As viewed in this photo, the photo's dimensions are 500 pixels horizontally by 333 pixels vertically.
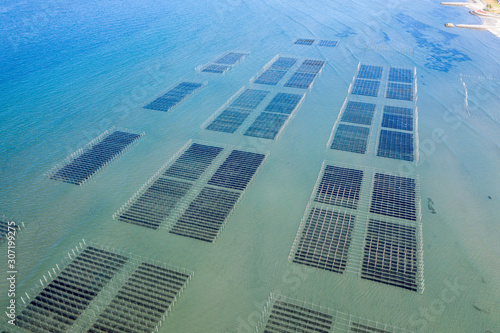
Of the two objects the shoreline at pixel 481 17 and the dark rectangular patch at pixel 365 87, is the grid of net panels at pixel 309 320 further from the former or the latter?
the shoreline at pixel 481 17

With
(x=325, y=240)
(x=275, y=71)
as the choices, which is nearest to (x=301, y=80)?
(x=275, y=71)

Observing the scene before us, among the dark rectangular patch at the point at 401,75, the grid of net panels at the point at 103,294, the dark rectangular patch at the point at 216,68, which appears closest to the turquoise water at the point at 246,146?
the grid of net panels at the point at 103,294

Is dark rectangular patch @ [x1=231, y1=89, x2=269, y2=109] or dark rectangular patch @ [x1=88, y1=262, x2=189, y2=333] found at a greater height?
dark rectangular patch @ [x1=231, y1=89, x2=269, y2=109]

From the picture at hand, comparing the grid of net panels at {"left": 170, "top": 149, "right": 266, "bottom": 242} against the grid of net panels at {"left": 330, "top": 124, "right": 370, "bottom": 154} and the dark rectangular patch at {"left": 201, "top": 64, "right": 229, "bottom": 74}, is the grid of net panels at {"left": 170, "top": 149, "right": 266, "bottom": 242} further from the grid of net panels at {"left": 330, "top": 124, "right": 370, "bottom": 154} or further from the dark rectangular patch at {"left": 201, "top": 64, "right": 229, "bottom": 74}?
the dark rectangular patch at {"left": 201, "top": 64, "right": 229, "bottom": 74}

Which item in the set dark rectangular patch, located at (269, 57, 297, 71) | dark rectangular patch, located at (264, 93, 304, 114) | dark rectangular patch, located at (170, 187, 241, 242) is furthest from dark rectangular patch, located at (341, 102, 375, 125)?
dark rectangular patch, located at (170, 187, 241, 242)

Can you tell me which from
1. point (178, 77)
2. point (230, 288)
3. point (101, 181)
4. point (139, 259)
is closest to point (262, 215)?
point (230, 288)

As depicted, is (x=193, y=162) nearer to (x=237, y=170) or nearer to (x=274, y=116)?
(x=237, y=170)
